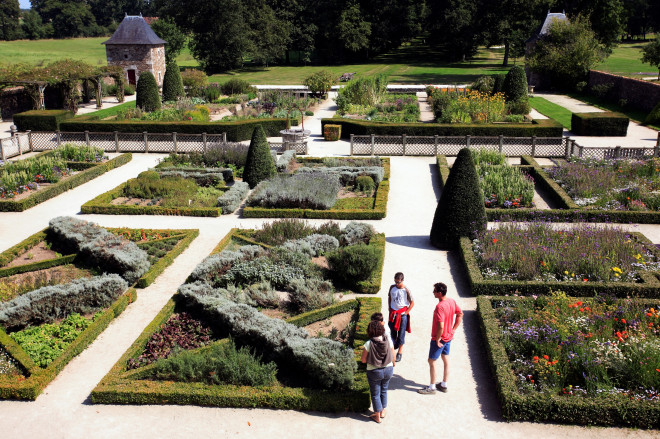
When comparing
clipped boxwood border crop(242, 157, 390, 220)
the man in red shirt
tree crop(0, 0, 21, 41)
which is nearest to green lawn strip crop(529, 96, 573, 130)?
clipped boxwood border crop(242, 157, 390, 220)

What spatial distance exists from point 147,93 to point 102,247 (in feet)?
63.4

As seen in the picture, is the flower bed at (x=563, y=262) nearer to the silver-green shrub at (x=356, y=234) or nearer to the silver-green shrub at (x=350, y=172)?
the silver-green shrub at (x=356, y=234)

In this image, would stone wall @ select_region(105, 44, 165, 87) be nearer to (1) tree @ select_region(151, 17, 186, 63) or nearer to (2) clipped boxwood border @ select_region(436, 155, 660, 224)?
(1) tree @ select_region(151, 17, 186, 63)

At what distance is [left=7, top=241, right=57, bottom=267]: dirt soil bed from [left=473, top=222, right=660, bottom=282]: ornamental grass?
9.03m

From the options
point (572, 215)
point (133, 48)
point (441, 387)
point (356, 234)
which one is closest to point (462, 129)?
point (572, 215)

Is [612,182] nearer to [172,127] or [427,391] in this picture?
[427,391]

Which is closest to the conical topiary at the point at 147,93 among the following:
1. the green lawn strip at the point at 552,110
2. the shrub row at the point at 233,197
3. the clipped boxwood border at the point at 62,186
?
the clipped boxwood border at the point at 62,186

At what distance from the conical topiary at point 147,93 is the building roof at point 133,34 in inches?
467

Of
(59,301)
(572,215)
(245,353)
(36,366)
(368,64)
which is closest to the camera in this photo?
(36,366)

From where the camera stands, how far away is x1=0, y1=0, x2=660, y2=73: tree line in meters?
55.0

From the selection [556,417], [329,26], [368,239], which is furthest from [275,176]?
[329,26]

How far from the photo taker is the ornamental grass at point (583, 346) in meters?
7.64

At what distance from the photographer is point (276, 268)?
11.4 m

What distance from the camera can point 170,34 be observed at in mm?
58875
